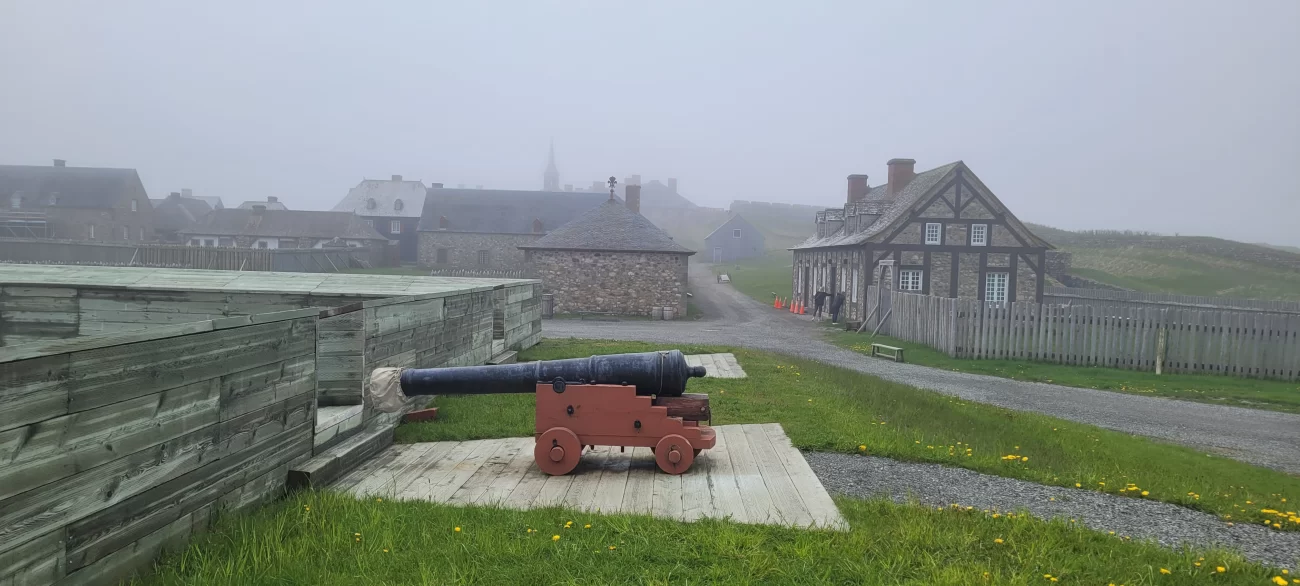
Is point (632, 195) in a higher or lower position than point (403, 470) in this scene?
higher

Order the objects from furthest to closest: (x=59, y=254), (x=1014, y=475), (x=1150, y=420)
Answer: (x=59, y=254) < (x=1150, y=420) < (x=1014, y=475)

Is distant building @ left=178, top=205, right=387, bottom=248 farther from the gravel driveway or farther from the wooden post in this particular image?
the wooden post

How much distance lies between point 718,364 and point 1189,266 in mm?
51187

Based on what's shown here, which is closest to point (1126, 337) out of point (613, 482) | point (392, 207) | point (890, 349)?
point (890, 349)

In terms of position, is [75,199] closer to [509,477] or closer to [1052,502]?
[509,477]

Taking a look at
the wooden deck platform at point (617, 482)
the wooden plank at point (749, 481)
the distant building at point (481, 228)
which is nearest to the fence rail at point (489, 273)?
the distant building at point (481, 228)

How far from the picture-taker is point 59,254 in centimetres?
4091

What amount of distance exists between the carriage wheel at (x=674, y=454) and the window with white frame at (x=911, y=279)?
81.7 feet

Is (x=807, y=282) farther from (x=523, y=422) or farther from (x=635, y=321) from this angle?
(x=523, y=422)

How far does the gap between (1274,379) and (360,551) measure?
1885cm

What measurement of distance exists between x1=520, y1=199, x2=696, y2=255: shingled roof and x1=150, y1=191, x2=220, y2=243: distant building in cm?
4749

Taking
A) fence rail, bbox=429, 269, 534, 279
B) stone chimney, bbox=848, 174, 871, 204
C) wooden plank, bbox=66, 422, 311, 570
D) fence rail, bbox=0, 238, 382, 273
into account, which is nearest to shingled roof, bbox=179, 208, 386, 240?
fence rail, bbox=0, 238, 382, 273

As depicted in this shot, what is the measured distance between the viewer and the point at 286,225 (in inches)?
2507

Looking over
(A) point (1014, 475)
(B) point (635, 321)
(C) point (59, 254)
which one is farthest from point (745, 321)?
(C) point (59, 254)
